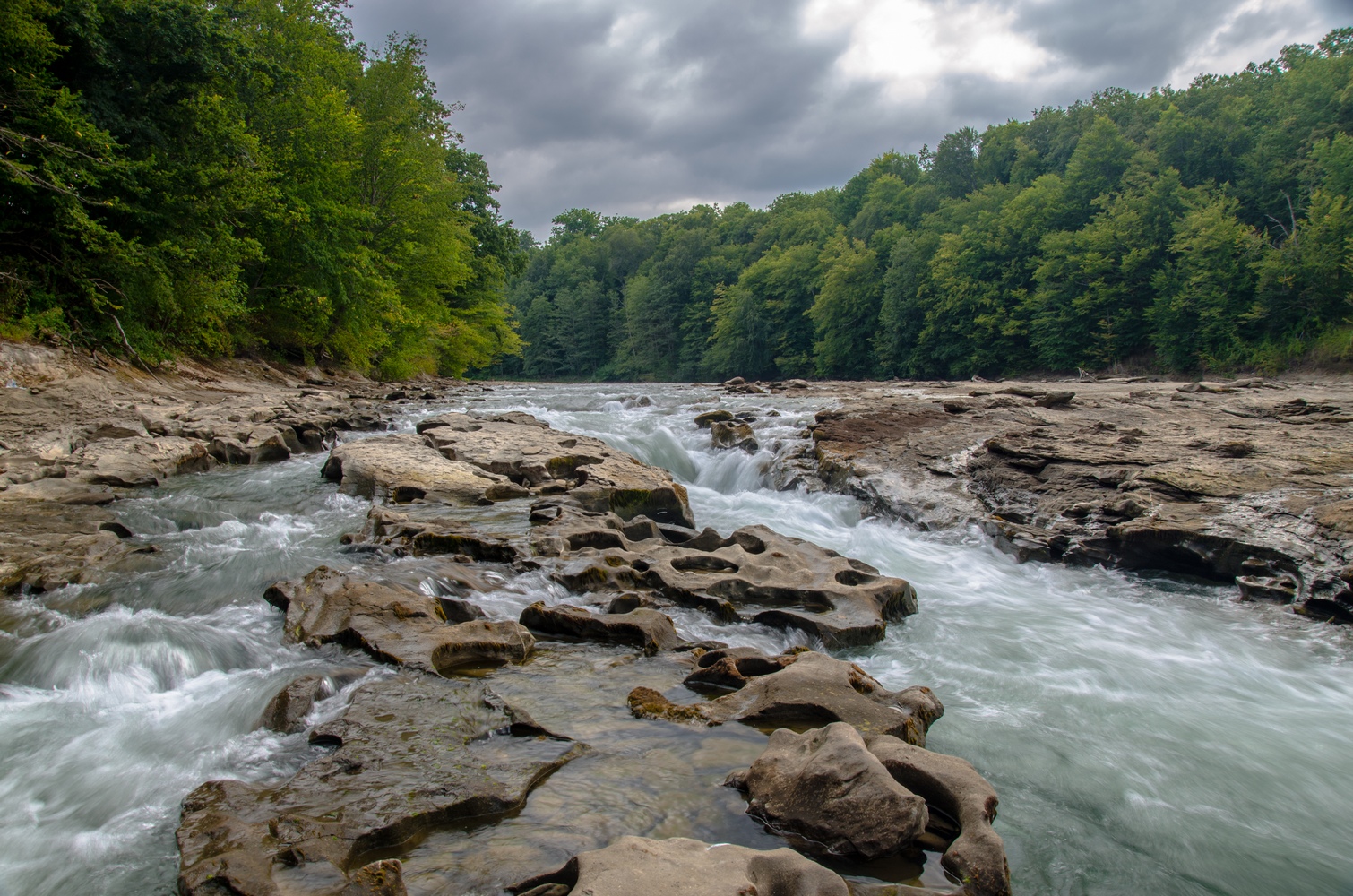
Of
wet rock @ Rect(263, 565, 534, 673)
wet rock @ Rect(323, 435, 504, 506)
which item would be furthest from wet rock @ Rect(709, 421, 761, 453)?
wet rock @ Rect(263, 565, 534, 673)

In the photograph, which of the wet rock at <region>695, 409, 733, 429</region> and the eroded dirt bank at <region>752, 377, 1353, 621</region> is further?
the wet rock at <region>695, 409, 733, 429</region>

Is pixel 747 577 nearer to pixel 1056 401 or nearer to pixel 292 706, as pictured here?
pixel 292 706

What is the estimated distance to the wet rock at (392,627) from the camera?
4344mm

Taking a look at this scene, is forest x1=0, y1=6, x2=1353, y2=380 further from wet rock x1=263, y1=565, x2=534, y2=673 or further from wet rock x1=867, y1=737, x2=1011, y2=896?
wet rock x1=867, y1=737, x2=1011, y2=896

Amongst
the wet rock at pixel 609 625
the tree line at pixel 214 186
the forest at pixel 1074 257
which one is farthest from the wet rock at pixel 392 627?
the forest at pixel 1074 257

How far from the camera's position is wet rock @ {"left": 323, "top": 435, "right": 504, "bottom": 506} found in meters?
9.15

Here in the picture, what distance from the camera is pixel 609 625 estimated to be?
4.93m

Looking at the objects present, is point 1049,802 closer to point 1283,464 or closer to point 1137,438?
point 1283,464

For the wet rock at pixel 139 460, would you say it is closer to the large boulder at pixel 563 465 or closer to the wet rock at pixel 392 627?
the large boulder at pixel 563 465

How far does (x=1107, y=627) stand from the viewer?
6.36m

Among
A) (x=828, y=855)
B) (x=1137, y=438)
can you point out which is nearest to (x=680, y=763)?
(x=828, y=855)

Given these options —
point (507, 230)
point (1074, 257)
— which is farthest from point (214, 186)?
point (1074, 257)

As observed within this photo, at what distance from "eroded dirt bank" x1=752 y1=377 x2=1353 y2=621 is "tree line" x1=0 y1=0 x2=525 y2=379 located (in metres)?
11.8

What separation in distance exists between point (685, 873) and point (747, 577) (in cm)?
405
